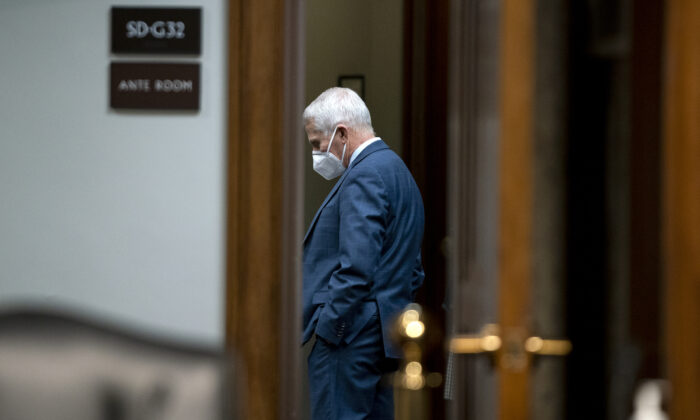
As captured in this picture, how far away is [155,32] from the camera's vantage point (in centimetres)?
Result: 157

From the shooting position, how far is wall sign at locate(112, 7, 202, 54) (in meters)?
1.57

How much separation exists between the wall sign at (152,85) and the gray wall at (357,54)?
1.79 metres

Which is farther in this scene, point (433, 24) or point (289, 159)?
point (433, 24)

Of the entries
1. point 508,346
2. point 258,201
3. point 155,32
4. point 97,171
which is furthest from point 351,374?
point 155,32

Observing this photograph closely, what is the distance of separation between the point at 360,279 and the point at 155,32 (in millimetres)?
1008

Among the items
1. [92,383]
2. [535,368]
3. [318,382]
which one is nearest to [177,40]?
[92,383]

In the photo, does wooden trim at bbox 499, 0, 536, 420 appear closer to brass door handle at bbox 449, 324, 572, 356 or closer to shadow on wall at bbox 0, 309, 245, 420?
brass door handle at bbox 449, 324, 572, 356

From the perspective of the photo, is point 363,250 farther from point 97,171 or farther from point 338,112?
point 97,171

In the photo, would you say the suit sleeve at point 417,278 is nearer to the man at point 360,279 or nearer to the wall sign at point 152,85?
the man at point 360,279

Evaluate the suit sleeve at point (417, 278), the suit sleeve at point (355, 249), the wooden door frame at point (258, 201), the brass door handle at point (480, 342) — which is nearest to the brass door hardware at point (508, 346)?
the brass door handle at point (480, 342)

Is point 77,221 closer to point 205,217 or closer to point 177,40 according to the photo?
point 205,217

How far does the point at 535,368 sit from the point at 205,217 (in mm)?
721

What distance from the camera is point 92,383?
1438mm

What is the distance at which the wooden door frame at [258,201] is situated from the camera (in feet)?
5.18
